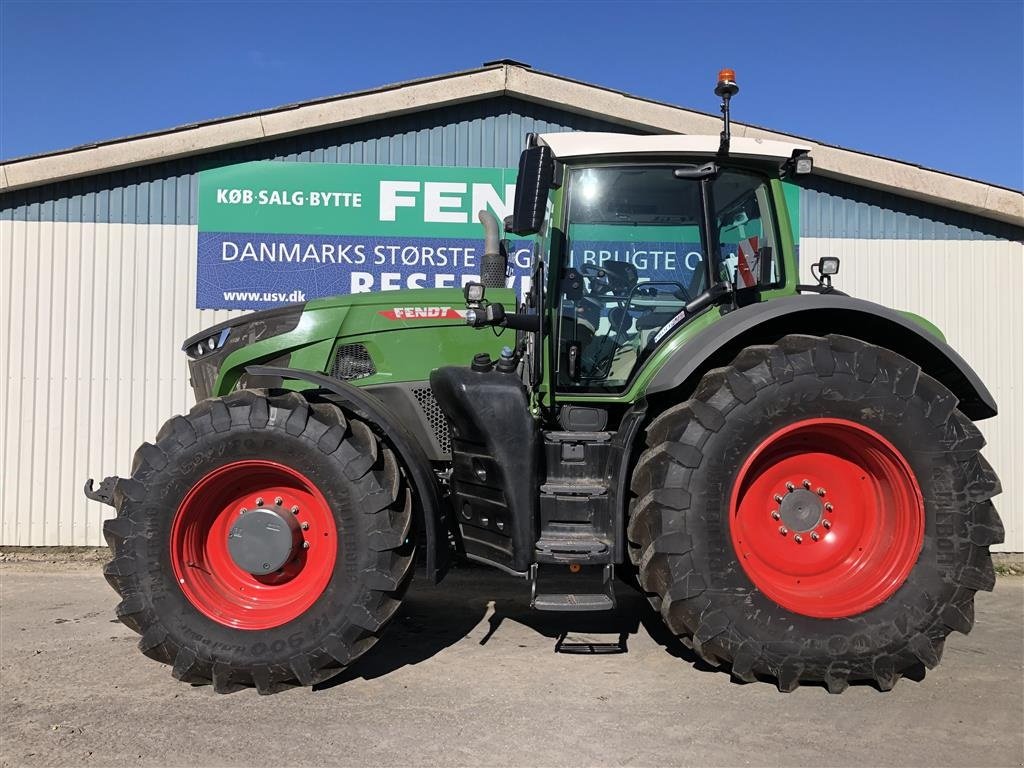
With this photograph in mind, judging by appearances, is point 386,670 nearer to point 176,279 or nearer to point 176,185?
point 176,279

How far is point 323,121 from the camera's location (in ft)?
20.7

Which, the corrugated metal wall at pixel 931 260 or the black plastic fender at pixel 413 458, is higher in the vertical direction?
the corrugated metal wall at pixel 931 260

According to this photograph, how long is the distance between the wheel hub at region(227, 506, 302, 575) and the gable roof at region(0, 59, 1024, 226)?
13.5 feet

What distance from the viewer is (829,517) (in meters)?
3.34

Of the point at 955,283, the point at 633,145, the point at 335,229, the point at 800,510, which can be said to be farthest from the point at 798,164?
the point at 335,229

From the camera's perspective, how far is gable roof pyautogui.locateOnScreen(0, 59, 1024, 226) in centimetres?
621

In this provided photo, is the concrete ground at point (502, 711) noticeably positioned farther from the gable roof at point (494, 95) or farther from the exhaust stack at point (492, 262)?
the gable roof at point (494, 95)

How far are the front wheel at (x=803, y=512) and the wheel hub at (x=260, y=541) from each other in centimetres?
156

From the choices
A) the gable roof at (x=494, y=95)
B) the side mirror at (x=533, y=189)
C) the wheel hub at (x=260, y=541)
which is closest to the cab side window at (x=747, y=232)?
the side mirror at (x=533, y=189)

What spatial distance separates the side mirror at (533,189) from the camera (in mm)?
3121

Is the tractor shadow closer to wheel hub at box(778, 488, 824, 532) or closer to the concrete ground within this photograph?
the concrete ground

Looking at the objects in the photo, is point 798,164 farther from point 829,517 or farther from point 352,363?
point 352,363

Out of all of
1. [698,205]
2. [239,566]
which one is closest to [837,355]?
[698,205]

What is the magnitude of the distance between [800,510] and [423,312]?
2.23m
